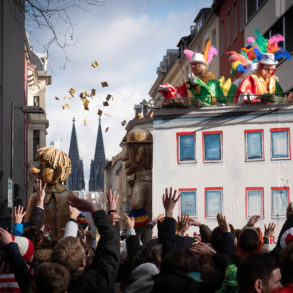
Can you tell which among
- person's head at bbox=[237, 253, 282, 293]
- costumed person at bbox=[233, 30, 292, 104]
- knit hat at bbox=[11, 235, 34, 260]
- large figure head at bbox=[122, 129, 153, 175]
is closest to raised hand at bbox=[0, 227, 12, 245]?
knit hat at bbox=[11, 235, 34, 260]

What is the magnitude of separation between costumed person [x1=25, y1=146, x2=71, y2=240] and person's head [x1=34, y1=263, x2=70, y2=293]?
7680 mm

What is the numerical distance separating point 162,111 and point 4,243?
642 cm

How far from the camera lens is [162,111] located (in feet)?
37.7

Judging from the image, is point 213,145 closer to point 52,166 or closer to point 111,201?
point 52,166

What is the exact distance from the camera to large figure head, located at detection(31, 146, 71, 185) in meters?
12.8

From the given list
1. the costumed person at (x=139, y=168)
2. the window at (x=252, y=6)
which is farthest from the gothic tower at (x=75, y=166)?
the costumed person at (x=139, y=168)

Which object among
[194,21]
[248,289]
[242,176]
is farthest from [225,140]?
[194,21]

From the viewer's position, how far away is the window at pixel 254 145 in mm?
11137

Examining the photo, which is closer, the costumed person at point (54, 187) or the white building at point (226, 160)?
the white building at point (226, 160)

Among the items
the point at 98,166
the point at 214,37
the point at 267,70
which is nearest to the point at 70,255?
the point at 267,70

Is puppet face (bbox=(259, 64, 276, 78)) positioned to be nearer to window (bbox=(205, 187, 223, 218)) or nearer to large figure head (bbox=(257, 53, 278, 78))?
large figure head (bbox=(257, 53, 278, 78))

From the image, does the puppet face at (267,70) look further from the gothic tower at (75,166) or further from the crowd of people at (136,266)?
the gothic tower at (75,166)

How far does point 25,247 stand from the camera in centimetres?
571

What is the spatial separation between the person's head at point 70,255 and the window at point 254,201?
626 centimetres
